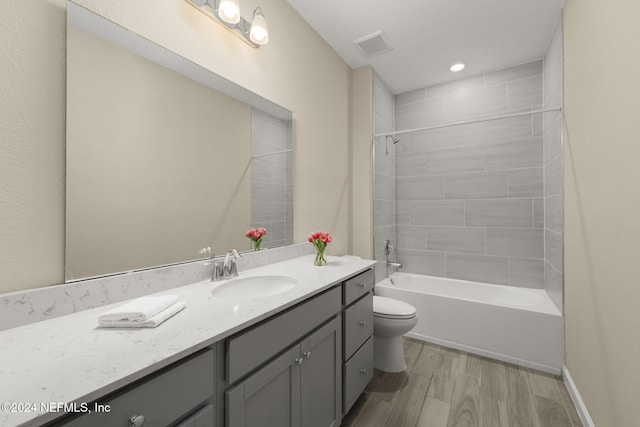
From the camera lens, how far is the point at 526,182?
258 centimetres

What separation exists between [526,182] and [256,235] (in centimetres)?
262

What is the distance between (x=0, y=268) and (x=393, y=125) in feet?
10.9

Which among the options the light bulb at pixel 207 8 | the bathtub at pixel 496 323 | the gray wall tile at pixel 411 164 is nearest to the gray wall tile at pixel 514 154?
the gray wall tile at pixel 411 164

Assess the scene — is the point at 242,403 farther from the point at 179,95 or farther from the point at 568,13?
the point at 568,13

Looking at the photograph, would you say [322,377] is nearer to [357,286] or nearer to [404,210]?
[357,286]

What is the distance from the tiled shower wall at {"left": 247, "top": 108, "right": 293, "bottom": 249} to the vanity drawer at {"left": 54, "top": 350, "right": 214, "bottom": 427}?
0.92 m

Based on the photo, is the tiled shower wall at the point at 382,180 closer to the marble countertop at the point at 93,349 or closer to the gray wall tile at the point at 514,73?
the gray wall tile at the point at 514,73

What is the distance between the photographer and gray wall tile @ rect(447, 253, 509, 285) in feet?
8.82

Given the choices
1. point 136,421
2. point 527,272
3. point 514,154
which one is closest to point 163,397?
point 136,421

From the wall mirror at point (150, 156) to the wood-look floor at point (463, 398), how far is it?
123cm

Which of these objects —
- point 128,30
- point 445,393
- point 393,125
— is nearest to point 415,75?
point 393,125

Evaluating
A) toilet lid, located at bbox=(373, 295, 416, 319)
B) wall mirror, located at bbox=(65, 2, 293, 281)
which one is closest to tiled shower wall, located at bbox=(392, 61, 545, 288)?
toilet lid, located at bbox=(373, 295, 416, 319)

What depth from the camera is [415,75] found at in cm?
281

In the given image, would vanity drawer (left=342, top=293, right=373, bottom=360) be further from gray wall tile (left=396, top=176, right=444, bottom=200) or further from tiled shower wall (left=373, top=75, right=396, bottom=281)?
gray wall tile (left=396, top=176, right=444, bottom=200)
